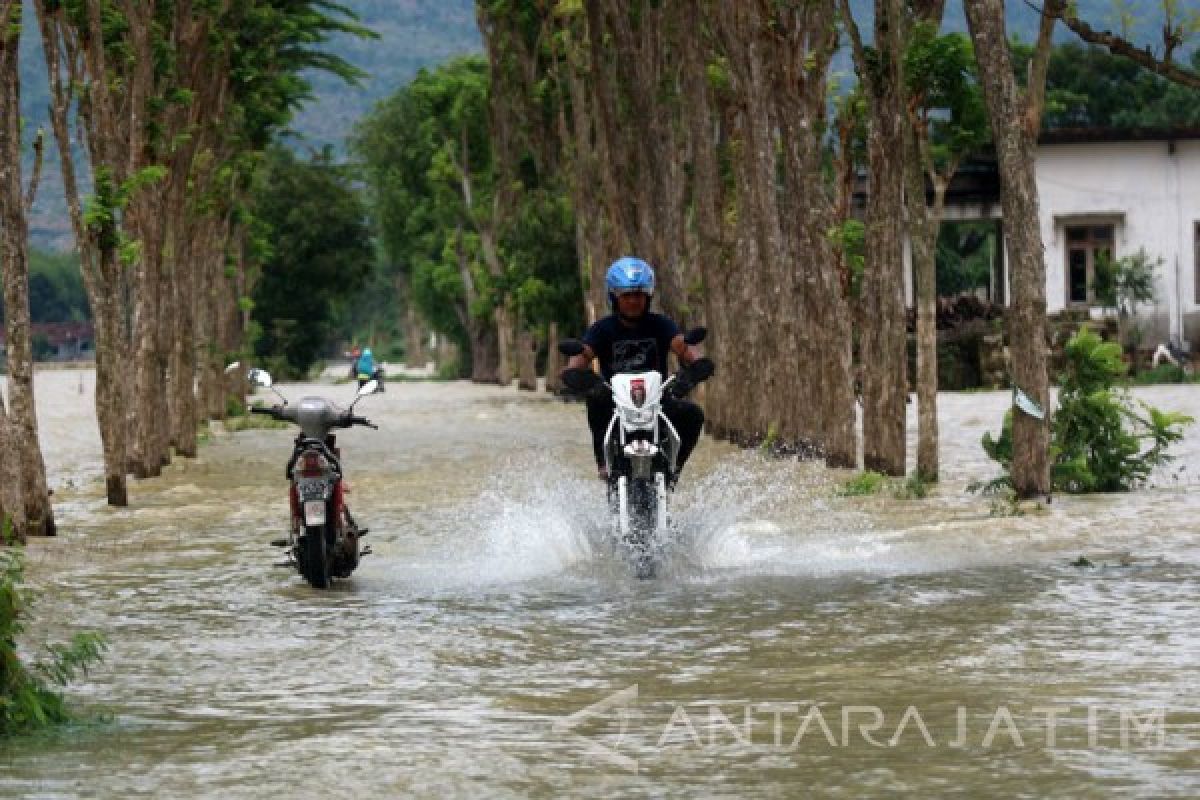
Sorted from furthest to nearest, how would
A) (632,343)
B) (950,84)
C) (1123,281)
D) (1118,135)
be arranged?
1. (1118,135)
2. (1123,281)
3. (950,84)
4. (632,343)

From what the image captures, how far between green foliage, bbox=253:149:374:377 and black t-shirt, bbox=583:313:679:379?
7509cm

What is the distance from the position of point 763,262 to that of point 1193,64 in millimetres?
64614

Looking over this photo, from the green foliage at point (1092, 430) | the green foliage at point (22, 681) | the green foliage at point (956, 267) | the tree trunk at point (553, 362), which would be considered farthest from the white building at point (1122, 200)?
the green foliage at point (22, 681)

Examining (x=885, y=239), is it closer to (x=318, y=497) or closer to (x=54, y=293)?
(x=318, y=497)

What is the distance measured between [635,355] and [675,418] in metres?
0.46

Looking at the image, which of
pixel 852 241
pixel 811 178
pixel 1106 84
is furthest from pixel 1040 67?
pixel 1106 84

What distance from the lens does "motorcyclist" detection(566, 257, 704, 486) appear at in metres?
14.0

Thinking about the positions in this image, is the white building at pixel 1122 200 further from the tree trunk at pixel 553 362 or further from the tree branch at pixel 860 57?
the tree branch at pixel 860 57

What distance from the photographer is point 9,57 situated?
17453 millimetres

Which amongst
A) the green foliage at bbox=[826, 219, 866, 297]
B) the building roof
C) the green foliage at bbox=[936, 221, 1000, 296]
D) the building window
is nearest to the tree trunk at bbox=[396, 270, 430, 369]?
the green foliage at bbox=[936, 221, 1000, 296]

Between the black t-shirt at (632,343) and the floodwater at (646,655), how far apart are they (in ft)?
3.45

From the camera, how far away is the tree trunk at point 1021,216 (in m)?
18.1

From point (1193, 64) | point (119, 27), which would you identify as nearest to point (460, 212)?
point (1193, 64)

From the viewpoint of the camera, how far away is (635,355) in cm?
1417
